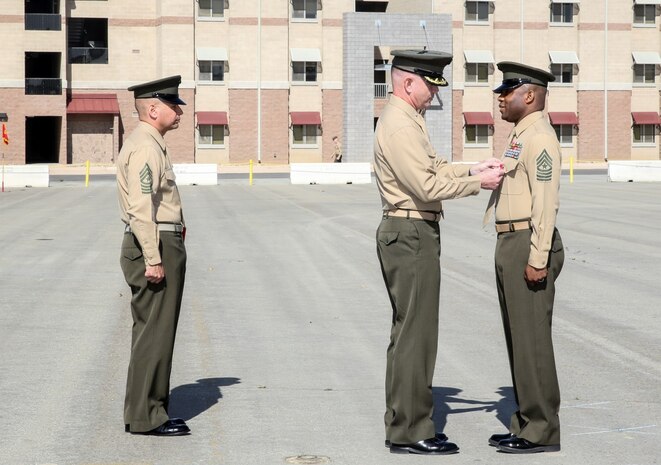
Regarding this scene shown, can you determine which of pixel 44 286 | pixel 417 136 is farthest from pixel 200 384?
pixel 44 286

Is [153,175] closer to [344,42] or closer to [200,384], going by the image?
[200,384]

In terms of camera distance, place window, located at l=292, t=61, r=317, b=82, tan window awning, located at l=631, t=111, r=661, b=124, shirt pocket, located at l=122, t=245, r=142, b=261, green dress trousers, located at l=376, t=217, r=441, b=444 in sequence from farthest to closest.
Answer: tan window awning, located at l=631, t=111, r=661, b=124
window, located at l=292, t=61, r=317, b=82
shirt pocket, located at l=122, t=245, r=142, b=261
green dress trousers, located at l=376, t=217, r=441, b=444

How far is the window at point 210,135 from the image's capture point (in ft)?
251

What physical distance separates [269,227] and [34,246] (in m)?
5.85

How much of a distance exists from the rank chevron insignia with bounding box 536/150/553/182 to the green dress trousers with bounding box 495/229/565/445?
34 cm

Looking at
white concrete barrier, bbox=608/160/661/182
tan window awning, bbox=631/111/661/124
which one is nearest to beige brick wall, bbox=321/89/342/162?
tan window awning, bbox=631/111/661/124

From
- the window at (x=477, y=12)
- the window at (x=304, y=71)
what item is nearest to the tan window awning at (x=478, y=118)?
the window at (x=477, y=12)

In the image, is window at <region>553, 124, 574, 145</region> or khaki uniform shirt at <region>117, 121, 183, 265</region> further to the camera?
window at <region>553, 124, 574, 145</region>

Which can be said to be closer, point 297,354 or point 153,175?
point 153,175

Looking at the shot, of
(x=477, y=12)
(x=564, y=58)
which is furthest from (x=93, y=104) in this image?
(x=564, y=58)

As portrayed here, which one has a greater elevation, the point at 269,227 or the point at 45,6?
the point at 45,6

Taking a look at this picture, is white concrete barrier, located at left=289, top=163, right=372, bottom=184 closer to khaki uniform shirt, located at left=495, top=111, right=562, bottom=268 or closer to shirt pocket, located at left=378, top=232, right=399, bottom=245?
khaki uniform shirt, located at left=495, top=111, right=562, bottom=268

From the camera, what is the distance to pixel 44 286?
15.9 m

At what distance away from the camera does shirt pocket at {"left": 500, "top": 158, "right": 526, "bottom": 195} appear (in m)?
7.48
